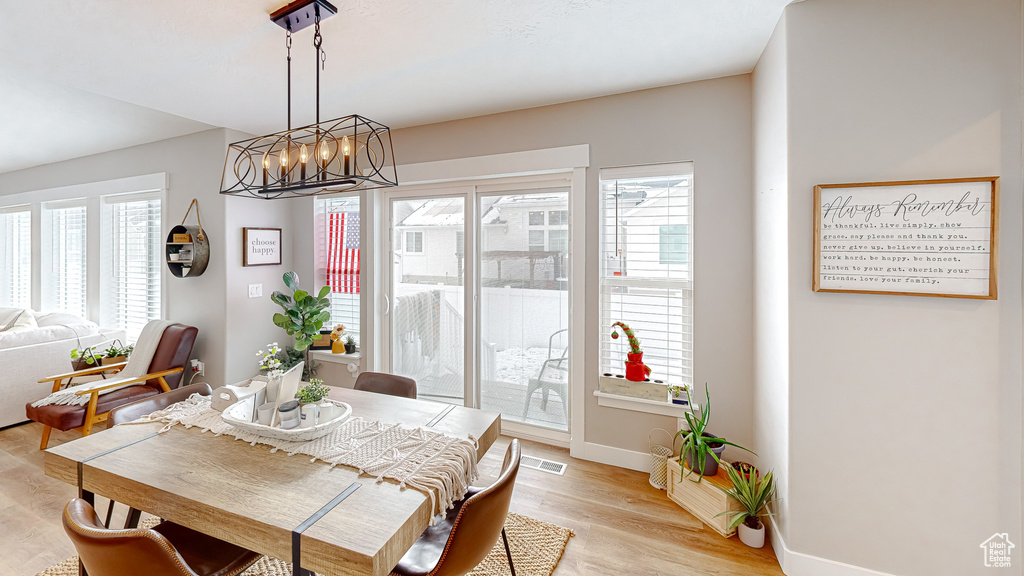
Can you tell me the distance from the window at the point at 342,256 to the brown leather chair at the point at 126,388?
1.13m

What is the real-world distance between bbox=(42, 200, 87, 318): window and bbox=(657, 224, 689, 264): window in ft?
20.1

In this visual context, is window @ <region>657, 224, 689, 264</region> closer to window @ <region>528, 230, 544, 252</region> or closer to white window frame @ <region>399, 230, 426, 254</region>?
window @ <region>528, 230, 544, 252</region>

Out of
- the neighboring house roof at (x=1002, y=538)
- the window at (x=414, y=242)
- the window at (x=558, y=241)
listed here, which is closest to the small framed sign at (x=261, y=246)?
the window at (x=414, y=242)

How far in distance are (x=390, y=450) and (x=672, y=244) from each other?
6.78 ft

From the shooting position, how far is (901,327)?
167 cm

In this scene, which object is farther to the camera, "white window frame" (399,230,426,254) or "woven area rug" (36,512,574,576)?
"white window frame" (399,230,426,254)

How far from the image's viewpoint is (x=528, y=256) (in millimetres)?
3186

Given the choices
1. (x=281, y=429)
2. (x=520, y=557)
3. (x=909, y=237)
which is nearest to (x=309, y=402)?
(x=281, y=429)

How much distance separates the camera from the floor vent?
275cm

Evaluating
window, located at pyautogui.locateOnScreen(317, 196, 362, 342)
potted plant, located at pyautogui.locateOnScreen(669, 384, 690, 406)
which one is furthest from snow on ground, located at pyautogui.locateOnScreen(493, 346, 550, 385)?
window, located at pyautogui.locateOnScreen(317, 196, 362, 342)

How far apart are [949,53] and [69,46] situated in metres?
3.98

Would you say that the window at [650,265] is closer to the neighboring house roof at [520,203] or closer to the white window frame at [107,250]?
the neighboring house roof at [520,203]

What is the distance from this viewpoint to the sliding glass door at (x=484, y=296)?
3125 mm

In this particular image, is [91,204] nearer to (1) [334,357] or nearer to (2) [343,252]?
(2) [343,252]
